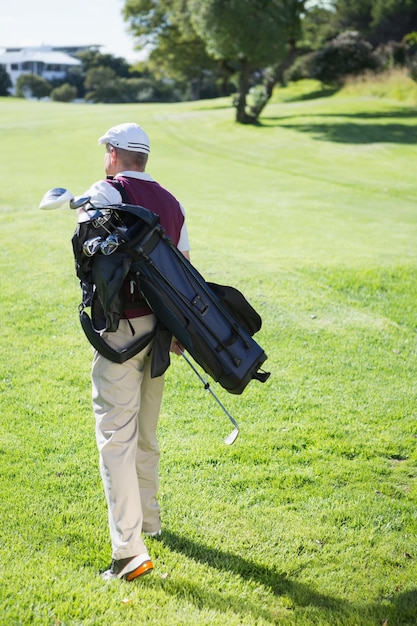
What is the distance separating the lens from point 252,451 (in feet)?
17.7

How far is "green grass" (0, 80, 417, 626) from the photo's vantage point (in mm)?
3807

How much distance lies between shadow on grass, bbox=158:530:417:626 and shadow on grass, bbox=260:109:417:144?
85.8 ft

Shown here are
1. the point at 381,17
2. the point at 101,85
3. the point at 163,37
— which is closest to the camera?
the point at 163,37

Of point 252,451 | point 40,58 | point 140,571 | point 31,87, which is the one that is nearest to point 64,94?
point 31,87

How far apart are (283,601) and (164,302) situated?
5.54 ft

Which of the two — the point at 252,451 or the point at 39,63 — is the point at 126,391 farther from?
the point at 39,63

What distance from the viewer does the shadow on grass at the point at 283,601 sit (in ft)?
12.1

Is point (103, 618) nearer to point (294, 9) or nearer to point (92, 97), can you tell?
point (294, 9)

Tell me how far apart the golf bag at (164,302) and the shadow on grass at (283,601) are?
1.01m

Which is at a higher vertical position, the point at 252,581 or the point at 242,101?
the point at 242,101

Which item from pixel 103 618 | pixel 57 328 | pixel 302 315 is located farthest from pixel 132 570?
pixel 302 315

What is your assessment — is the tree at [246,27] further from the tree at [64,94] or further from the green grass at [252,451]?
the tree at [64,94]

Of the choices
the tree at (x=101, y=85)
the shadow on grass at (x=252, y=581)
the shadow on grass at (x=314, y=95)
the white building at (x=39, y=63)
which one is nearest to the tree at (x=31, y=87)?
the tree at (x=101, y=85)

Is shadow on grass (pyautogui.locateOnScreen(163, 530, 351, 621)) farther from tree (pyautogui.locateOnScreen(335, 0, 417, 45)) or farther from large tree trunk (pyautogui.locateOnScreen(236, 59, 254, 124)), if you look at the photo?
tree (pyautogui.locateOnScreen(335, 0, 417, 45))
